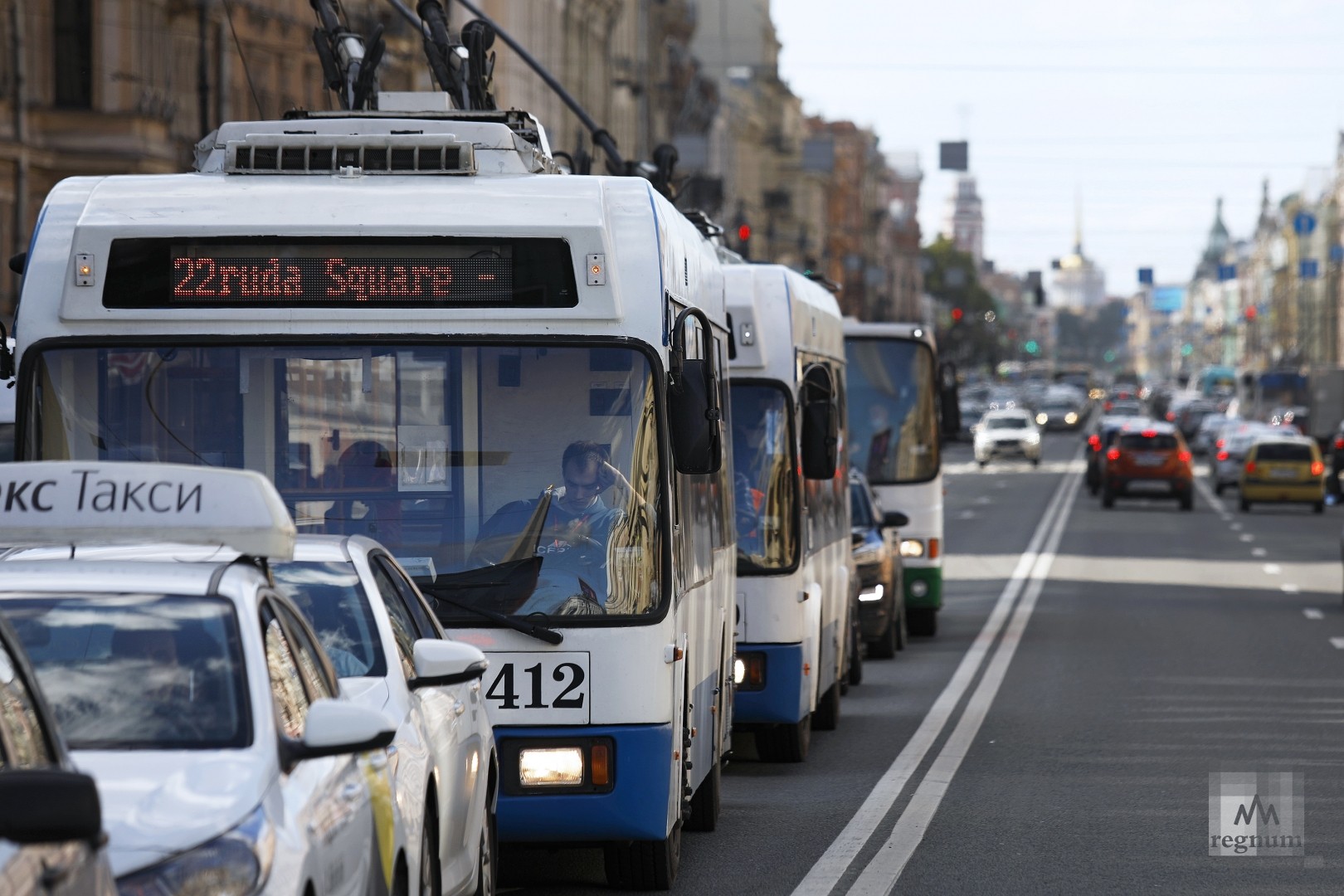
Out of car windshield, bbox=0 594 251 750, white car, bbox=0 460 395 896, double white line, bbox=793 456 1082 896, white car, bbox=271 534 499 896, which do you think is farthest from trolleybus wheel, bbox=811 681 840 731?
car windshield, bbox=0 594 251 750

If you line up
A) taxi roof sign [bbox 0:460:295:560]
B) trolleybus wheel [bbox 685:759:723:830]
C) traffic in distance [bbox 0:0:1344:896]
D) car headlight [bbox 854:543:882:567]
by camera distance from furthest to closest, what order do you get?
car headlight [bbox 854:543:882:567] < trolleybus wheel [bbox 685:759:723:830] < taxi roof sign [bbox 0:460:295:560] < traffic in distance [bbox 0:0:1344:896]

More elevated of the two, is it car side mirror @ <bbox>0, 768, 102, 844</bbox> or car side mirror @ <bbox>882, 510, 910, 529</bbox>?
car side mirror @ <bbox>0, 768, 102, 844</bbox>

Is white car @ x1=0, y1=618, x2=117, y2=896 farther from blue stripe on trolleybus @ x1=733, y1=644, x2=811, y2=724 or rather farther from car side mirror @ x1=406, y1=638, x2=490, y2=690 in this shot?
blue stripe on trolleybus @ x1=733, y1=644, x2=811, y2=724

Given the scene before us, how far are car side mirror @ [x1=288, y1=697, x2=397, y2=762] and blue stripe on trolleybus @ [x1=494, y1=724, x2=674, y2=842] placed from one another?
314 cm

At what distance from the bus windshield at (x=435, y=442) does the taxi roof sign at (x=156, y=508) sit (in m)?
2.77

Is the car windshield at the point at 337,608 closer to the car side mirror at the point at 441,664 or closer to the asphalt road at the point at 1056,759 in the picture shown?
the car side mirror at the point at 441,664

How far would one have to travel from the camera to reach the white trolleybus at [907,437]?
24.8 meters

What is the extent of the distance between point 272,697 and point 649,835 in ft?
11.1

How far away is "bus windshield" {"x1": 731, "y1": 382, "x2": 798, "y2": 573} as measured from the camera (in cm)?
1402

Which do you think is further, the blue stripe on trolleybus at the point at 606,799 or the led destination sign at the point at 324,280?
the led destination sign at the point at 324,280

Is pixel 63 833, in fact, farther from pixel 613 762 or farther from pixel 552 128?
pixel 552 128

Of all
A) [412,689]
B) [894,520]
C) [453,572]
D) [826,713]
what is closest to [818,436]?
[826,713]

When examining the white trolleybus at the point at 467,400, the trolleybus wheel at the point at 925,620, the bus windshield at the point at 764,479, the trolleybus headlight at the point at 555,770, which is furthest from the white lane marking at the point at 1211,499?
the trolleybus headlight at the point at 555,770

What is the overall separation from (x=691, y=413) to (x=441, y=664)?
7.73 ft
